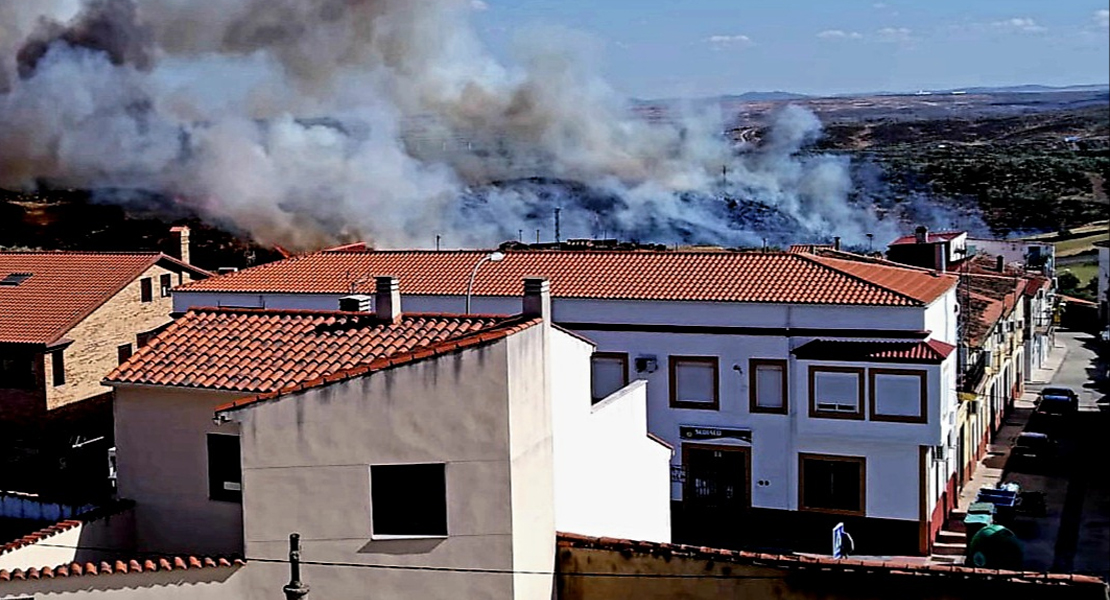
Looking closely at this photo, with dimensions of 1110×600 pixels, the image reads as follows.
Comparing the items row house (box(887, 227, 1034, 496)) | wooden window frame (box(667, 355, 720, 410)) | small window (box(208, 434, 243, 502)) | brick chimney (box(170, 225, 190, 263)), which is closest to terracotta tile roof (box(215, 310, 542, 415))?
small window (box(208, 434, 243, 502))

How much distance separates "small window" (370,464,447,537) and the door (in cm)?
568

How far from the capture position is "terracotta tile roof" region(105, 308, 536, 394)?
560cm

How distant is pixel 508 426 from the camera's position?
494 centimetres

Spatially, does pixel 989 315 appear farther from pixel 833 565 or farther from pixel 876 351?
pixel 833 565

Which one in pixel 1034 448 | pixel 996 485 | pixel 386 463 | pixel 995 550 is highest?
pixel 386 463

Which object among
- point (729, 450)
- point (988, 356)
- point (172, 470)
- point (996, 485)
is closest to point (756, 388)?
point (729, 450)

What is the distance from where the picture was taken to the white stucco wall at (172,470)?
5578mm

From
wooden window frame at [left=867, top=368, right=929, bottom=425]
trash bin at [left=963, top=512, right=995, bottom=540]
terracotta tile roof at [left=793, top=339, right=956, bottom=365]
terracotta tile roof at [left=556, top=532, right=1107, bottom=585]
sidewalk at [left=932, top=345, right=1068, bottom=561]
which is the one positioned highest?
terracotta tile roof at [left=793, top=339, right=956, bottom=365]

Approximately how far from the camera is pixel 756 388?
1027cm

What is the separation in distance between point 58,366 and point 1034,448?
9775 mm

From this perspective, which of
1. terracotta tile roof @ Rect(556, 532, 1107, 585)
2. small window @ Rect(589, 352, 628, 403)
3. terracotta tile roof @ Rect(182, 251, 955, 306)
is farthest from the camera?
small window @ Rect(589, 352, 628, 403)

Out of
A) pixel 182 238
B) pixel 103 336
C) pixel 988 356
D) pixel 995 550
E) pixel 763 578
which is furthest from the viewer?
pixel 182 238

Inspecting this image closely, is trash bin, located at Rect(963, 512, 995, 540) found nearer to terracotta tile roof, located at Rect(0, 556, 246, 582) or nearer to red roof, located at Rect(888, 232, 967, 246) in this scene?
red roof, located at Rect(888, 232, 967, 246)

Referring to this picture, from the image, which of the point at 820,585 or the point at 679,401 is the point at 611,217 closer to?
the point at 679,401
